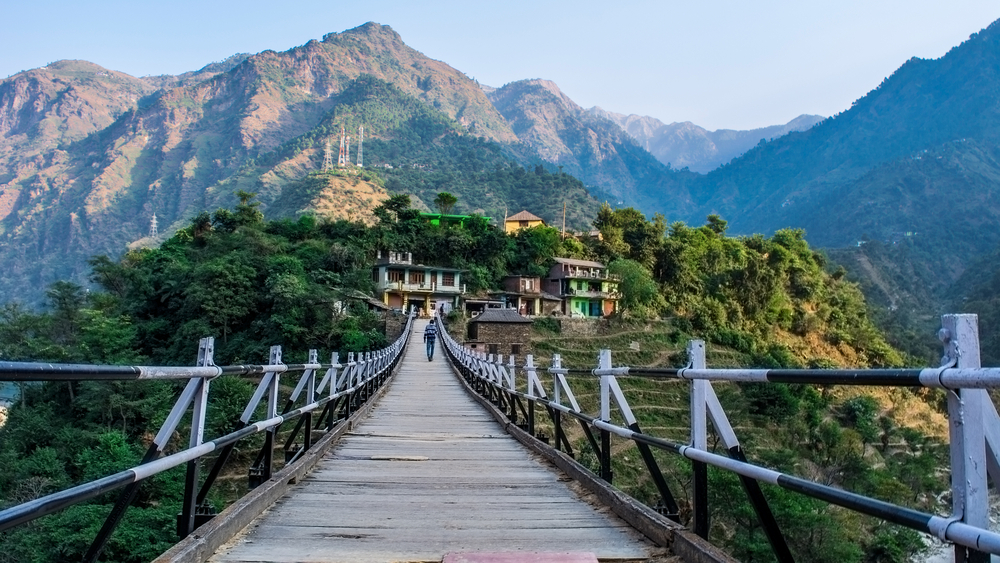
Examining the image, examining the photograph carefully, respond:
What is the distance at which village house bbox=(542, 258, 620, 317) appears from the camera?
45469mm

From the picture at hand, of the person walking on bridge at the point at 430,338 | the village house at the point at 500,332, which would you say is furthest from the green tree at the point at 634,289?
the person walking on bridge at the point at 430,338

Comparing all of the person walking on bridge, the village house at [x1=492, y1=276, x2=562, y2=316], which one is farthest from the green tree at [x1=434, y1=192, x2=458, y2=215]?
the person walking on bridge

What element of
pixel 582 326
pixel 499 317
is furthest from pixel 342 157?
pixel 499 317

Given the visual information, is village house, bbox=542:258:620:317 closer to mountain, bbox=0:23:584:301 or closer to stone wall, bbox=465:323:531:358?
stone wall, bbox=465:323:531:358

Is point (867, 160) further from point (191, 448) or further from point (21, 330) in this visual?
point (191, 448)

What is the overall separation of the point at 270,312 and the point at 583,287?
21767 millimetres

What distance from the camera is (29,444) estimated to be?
74.4ft

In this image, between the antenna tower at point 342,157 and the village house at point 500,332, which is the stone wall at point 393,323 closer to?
the village house at point 500,332

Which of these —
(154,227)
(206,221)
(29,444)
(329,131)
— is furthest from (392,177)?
(29,444)

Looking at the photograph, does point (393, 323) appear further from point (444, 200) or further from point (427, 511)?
point (427, 511)

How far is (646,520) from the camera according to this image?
10.9 ft

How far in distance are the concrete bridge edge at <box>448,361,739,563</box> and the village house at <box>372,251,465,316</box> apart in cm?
3596

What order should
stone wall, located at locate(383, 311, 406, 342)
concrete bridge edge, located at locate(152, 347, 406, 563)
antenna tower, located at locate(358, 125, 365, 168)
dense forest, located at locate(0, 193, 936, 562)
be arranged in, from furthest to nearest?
1. antenna tower, located at locate(358, 125, 365, 168)
2. stone wall, located at locate(383, 311, 406, 342)
3. dense forest, located at locate(0, 193, 936, 562)
4. concrete bridge edge, located at locate(152, 347, 406, 563)

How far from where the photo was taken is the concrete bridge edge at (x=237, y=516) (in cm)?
270
